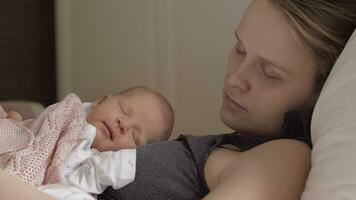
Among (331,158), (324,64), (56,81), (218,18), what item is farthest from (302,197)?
(56,81)

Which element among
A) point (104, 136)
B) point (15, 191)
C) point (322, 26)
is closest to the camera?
point (15, 191)

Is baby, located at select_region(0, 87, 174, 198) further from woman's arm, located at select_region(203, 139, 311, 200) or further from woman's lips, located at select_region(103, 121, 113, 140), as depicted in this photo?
woman's arm, located at select_region(203, 139, 311, 200)

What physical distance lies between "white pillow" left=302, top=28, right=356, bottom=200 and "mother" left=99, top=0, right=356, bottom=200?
0.11 metres

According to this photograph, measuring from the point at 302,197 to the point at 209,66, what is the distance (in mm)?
1201

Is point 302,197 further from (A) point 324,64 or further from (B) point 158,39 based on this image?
(B) point 158,39

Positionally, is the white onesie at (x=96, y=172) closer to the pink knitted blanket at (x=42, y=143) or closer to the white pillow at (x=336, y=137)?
Result: the pink knitted blanket at (x=42, y=143)

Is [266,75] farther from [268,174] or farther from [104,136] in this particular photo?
[104,136]

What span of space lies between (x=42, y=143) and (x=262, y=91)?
0.40 metres

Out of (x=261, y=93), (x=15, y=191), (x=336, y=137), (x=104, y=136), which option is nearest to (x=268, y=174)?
(x=336, y=137)

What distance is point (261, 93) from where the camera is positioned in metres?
1.10

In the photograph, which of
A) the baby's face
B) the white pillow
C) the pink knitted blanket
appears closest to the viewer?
the white pillow

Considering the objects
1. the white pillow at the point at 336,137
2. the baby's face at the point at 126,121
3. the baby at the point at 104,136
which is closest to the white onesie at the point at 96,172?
the baby at the point at 104,136

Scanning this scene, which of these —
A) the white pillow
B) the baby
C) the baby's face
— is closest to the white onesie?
the baby

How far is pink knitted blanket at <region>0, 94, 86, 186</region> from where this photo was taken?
1.03 metres
